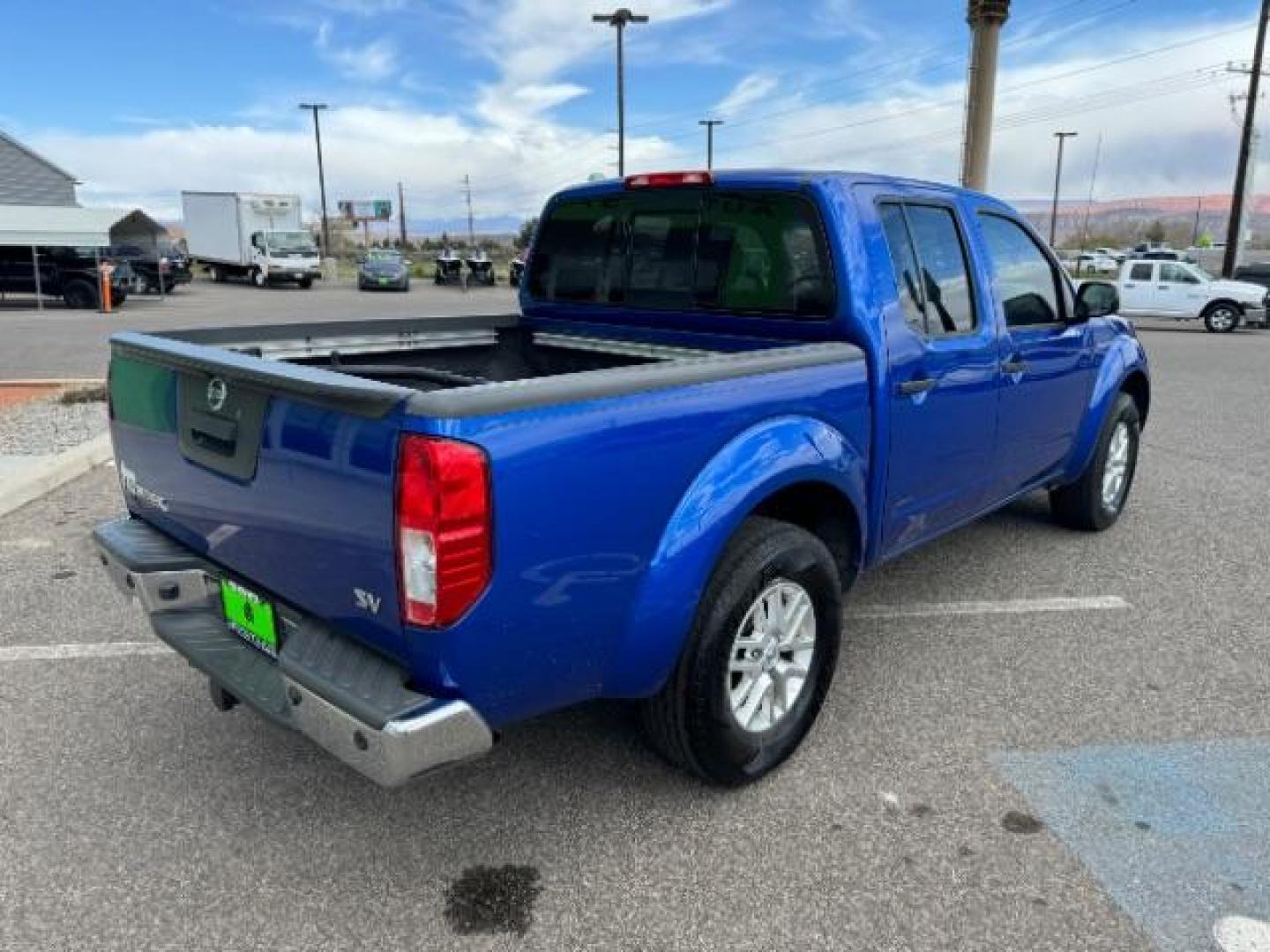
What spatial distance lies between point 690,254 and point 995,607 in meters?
2.18

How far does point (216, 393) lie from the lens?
2.59 m

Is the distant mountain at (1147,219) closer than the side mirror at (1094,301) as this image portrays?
No

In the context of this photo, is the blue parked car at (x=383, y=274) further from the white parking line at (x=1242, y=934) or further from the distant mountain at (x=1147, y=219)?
the distant mountain at (x=1147, y=219)

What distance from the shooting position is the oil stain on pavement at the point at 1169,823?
2449 mm

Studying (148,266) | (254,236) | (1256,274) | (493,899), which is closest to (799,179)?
(493,899)

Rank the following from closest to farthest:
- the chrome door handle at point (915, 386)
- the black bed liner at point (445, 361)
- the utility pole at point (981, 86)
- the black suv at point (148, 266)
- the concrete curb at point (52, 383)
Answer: the black bed liner at point (445, 361) → the chrome door handle at point (915, 386) → the concrete curb at point (52, 383) → the utility pole at point (981, 86) → the black suv at point (148, 266)

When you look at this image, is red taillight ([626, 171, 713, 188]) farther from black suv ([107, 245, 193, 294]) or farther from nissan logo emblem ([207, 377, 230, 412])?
black suv ([107, 245, 193, 294])

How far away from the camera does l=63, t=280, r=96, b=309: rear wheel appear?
80.9 ft

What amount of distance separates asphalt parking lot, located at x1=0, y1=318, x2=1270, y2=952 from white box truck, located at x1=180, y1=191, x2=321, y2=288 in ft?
112

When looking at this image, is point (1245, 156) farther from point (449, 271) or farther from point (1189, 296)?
point (449, 271)

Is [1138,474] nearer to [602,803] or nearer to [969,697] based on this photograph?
[969,697]

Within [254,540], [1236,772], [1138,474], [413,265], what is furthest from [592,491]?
[413,265]

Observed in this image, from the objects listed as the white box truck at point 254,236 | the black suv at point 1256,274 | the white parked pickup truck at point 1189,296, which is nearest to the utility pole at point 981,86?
the white parked pickup truck at point 1189,296

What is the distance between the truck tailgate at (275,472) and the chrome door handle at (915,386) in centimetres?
200
